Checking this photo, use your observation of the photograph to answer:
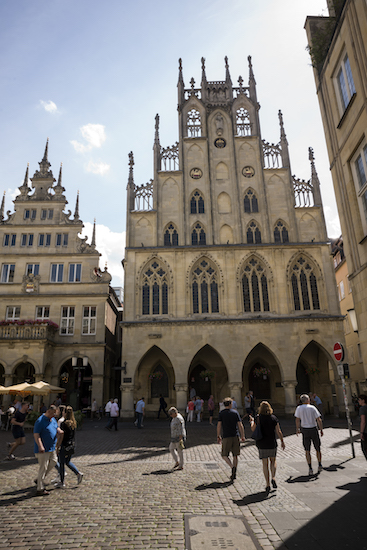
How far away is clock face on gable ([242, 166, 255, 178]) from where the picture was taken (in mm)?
30236

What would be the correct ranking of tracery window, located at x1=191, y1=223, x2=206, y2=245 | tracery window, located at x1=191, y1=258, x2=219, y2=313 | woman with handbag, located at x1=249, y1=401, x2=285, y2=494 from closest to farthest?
1. woman with handbag, located at x1=249, y1=401, x2=285, y2=494
2. tracery window, located at x1=191, y1=258, x2=219, y2=313
3. tracery window, located at x1=191, y1=223, x2=206, y2=245

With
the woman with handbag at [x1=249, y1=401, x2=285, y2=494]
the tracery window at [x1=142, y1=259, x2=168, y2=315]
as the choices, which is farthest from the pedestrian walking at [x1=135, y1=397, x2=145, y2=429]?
the woman with handbag at [x1=249, y1=401, x2=285, y2=494]

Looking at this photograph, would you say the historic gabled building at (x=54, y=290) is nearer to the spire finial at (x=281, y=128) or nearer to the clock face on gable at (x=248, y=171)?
the clock face on gable at (x=248, y=171)

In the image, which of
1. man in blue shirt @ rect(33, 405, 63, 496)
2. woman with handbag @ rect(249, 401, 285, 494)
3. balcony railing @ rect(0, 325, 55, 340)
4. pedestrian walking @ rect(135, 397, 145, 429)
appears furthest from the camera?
balcony railing @ rect(0, 325, 55, 340)

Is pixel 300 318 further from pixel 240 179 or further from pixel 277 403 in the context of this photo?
pixel 240 179

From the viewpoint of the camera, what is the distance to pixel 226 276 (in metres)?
27.9

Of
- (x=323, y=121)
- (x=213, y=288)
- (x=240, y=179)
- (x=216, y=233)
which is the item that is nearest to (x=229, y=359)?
(x=213, y=288)

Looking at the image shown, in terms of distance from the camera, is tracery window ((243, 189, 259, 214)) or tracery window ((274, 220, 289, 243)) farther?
tracery window ((243, 189, 259, 214))

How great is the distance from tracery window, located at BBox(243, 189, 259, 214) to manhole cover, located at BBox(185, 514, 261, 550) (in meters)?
25.1

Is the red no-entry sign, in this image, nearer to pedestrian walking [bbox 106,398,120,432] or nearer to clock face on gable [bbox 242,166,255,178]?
pedestrian walking [bbox 106,398,120,432]

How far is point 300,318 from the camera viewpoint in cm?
2666

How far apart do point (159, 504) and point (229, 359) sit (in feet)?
63.1

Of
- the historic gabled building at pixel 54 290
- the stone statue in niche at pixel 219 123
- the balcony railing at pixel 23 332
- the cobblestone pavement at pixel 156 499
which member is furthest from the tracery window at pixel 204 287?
the cobblestone pavement at pixel 156 499

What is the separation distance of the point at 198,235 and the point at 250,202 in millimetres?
4796
